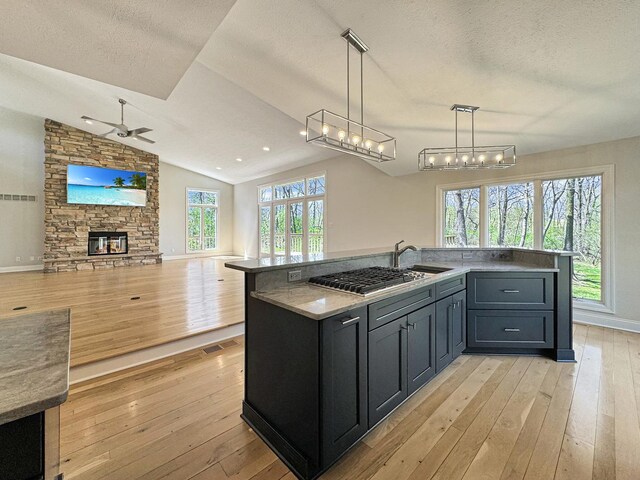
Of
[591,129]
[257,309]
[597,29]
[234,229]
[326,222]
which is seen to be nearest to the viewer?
[257,309]

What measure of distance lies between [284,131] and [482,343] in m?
5.30

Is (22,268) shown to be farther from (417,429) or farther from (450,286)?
(450,286)

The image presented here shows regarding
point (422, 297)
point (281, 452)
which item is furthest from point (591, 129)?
point (281, 452)

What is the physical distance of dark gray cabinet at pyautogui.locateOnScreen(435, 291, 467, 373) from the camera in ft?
7.89

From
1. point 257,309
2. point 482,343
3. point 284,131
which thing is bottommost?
point 482,343

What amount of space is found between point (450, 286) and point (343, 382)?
150 centimetres

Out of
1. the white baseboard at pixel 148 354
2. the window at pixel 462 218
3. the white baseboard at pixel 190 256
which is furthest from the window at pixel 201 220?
the window at pixel 462 218

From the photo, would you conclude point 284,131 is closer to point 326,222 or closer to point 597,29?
point 326,222

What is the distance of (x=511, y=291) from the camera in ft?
9.25

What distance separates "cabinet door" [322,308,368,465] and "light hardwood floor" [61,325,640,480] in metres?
0.15

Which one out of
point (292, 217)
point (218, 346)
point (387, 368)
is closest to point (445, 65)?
point (387, 368)

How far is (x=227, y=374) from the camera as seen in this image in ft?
8.38

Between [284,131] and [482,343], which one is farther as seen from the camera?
[284,131]

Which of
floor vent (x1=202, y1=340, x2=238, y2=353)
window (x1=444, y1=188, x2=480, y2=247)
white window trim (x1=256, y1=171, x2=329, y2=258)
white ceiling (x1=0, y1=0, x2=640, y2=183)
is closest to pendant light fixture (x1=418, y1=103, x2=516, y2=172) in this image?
white ceiling (x1=0, y1=0, x2=640, y2=183)
